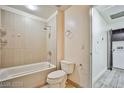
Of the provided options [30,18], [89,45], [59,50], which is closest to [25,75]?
[59,50]

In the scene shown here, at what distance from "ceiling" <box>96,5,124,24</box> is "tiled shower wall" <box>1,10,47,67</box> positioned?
3.75ft

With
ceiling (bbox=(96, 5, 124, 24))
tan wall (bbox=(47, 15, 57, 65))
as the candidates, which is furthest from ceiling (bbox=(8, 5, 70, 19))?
ceiling (bbox=(96, 5, 124, 24))

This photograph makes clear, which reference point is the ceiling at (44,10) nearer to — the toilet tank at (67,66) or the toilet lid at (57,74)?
the toilet tank at (67,66)

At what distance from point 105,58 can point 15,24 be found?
189cm

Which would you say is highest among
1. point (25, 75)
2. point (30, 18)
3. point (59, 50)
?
point (30, 18)

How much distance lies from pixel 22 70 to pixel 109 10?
1.90 m

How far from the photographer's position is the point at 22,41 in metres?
1.69

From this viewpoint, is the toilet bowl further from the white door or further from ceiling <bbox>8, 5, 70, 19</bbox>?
ceiling <bbox>8, 5, 70, 19</bbox>

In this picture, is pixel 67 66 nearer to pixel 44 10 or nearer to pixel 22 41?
pixel 22 41

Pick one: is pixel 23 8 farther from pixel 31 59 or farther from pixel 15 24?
pixel 31 59

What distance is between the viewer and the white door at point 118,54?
4.90ft

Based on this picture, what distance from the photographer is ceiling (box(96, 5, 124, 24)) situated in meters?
1.24

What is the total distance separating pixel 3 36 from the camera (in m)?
1.50

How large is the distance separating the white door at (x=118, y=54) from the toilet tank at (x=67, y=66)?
0.81 m
